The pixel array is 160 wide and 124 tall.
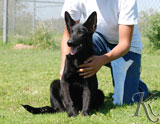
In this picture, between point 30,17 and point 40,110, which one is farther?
point 30,17

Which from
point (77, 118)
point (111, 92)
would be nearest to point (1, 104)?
point (77, 118)

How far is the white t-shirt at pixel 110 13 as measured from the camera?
3.72 meters

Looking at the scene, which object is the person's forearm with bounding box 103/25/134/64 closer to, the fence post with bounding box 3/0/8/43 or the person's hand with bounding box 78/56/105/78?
the person's hand with bounding box 78/56/105/78

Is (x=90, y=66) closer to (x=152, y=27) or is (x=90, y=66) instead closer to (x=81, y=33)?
(x=81, y=33)

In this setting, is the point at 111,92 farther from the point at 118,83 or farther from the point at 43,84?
the point at 43,84

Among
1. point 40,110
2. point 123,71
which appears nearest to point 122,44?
point 123,71

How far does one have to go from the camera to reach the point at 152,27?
12.0 metres

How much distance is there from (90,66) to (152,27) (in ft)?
29.5

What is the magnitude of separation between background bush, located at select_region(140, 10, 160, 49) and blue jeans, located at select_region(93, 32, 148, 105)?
25.8ft

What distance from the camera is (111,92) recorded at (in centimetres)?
484

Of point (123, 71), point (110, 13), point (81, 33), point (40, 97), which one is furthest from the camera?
point (40, 97)

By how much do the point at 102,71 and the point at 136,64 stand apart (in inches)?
106

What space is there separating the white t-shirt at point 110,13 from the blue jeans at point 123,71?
0.09 m

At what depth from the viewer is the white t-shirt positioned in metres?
3.72
